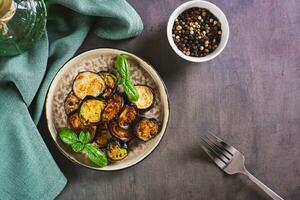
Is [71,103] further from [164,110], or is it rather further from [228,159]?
[228,159]

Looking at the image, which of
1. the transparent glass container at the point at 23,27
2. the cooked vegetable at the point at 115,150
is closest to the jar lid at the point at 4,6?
the transparent glass container at the point at 23,27

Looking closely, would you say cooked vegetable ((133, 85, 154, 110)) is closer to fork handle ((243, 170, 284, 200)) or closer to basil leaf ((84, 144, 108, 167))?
basil leaf ((84, 144, 108, 167))

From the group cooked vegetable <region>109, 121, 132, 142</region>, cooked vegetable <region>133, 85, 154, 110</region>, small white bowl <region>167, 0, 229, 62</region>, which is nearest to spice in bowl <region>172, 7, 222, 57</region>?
small white bowl <region>167, 0, 229, 62</region>

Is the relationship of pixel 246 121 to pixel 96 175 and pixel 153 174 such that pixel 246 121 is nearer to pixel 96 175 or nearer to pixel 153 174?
pixel 153 174

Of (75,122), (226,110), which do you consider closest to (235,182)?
(226,110)

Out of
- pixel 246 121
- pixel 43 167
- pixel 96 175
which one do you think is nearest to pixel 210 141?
pixel 246 121

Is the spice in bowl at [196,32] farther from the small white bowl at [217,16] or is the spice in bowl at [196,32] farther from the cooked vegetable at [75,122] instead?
the cooked vegetable at [75,122]
